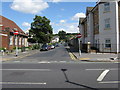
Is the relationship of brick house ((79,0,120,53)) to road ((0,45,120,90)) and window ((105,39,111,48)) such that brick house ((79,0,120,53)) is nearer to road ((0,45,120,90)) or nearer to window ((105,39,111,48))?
window ((105,39,111,48))

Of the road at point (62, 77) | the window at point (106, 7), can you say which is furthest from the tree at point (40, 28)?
the road at point (62, 77)

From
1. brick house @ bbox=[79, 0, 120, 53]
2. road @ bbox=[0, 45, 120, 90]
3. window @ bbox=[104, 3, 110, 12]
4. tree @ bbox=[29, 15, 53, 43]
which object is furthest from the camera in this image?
tree @ bbox=[29, 15, 53, 43]

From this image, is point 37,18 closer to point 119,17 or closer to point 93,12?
point 93,12

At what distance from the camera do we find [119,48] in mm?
20078

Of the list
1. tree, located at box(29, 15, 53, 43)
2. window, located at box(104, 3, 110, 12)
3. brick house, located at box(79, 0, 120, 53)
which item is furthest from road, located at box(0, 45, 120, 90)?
tree, located at box(29, 15, 53, 43)

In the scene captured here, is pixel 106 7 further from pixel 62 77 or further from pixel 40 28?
pixel 40 28

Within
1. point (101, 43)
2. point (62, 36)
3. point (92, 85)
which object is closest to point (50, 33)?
point (101, 43)

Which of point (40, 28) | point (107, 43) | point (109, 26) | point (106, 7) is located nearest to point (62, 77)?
point (107, 43)

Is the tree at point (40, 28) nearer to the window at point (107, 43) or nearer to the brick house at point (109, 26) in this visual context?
the brick house at point (109, 26)

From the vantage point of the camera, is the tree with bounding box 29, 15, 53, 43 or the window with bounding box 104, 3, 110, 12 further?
the tree with bounding box 29, 15, 53, 43

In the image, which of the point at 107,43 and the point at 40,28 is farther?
the point at 40,28

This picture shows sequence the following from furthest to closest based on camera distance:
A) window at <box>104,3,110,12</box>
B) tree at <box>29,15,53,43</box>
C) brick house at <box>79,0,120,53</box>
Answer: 1. tree at <box>29,15,53,43</box>
2. window at <box>104,3,110,12</box>
3. brick house at <box>79,0,120,53</box>

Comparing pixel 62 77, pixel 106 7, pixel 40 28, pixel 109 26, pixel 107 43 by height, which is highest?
pixel 106 7

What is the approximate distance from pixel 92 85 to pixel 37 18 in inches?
1477
